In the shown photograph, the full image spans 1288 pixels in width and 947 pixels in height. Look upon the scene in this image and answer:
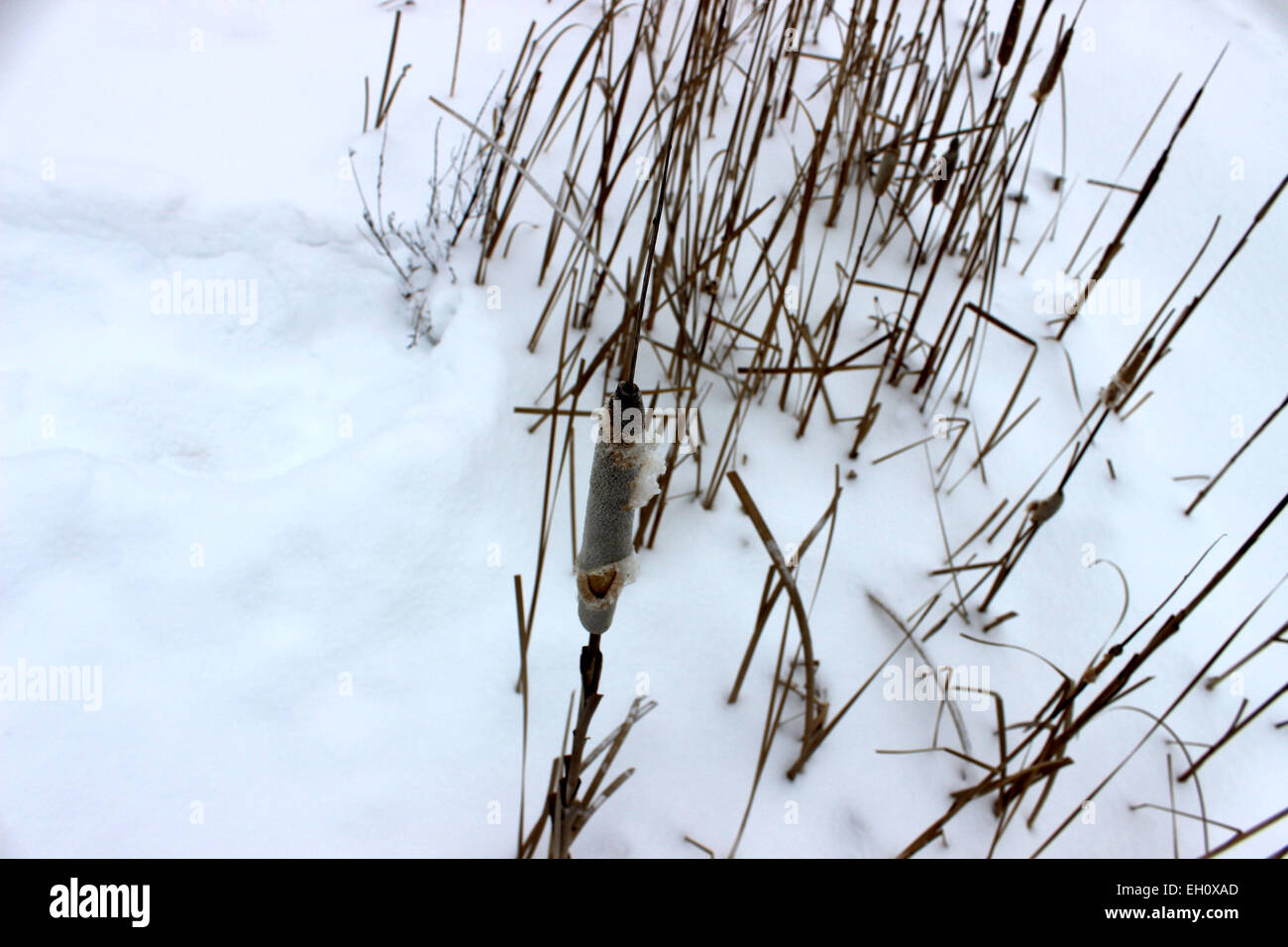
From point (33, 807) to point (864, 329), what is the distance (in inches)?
47.0

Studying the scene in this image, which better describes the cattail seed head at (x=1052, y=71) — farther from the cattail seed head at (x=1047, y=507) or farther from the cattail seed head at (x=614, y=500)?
the cattail seed head at (x=614, y=500)

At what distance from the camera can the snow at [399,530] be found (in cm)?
82

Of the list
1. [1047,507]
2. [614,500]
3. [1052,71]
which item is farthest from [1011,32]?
[614,500]

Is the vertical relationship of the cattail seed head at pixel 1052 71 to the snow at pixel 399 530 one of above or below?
above

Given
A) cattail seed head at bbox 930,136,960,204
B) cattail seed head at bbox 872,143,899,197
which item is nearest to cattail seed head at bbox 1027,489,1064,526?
cattail seed head at bbox 930,136,960,204

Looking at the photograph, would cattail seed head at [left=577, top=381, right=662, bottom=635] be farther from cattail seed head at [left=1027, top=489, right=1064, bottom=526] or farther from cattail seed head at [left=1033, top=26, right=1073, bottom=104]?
cattail seed head at [left=1033, top=26, right=1073, bottom=104]

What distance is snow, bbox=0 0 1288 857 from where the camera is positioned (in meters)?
0.82

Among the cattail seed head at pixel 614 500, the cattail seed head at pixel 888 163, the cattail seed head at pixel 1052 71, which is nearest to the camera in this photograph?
the cattail seed head at pixel 614 500

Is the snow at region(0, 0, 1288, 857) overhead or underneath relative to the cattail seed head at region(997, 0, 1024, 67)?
underneath

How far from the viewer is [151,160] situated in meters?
1.31

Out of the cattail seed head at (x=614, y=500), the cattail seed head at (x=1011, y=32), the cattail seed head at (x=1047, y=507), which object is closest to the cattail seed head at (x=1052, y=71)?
the cattail seed head at (x=1011, y=32)
